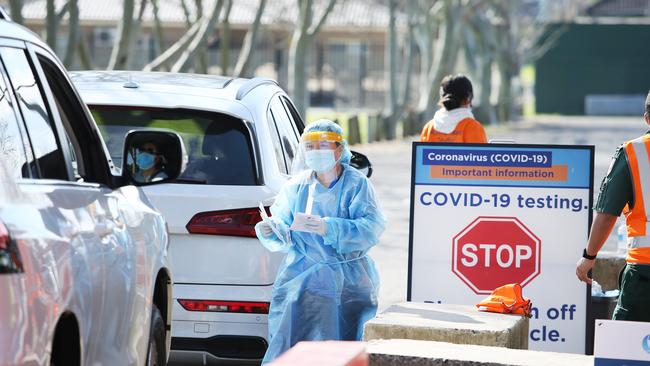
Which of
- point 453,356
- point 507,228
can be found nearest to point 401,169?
point 507,228

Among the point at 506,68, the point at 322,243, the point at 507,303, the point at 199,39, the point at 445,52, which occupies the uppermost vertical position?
the point at 506,68

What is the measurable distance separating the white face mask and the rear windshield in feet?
1.43

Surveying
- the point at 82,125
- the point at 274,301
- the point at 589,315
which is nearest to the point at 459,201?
the point at 589,315

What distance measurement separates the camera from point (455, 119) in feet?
37.7

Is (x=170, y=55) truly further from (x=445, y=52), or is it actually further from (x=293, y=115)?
(x=445, y=52)

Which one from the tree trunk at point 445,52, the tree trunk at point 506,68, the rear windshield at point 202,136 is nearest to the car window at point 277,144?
the rear windshield at point 202,136

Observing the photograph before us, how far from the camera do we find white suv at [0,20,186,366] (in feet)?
13.3

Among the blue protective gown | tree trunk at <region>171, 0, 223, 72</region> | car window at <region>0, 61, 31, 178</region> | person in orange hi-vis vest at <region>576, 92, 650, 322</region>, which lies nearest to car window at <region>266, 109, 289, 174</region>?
the blue protective gown

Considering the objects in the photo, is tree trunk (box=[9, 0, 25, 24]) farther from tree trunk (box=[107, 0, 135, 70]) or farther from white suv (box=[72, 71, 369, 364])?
white suv (box=[72, 71, 369, 364])

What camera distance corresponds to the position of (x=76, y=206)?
15.6 feet

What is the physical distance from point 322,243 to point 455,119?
4038mm

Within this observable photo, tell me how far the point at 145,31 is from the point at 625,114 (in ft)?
82.0

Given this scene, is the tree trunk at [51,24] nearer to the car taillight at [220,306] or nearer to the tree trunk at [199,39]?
the tree trunk at [199,39]

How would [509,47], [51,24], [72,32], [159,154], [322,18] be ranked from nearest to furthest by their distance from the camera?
[159,154], [51,24], [72,32], [322,18], [509,47]
